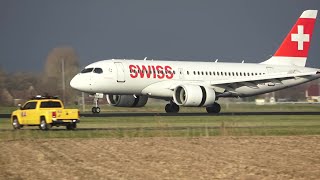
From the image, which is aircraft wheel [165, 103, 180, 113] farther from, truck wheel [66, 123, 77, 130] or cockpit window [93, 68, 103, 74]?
truck wheel [66, 123, 77, 130]

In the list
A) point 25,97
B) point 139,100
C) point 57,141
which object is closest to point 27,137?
point 57,141

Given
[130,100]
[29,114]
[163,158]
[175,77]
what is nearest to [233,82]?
[175,77]

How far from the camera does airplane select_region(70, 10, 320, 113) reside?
212 feet

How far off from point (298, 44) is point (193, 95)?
60.3 feet

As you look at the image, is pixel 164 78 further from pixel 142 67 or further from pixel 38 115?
pixel 38 115

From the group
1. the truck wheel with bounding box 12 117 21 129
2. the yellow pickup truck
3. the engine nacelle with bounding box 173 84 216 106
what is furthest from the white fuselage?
the yellow pickup truck

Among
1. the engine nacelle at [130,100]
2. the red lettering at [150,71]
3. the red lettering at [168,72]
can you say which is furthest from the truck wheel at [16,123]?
the engine nacelle at [130,100]

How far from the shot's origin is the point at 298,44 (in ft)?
257

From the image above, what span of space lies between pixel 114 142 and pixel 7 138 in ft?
19.5

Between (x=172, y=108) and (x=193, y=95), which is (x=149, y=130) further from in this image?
(x=172, y=108)

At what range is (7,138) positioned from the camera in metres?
37.1

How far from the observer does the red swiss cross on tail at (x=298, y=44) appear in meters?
77.3

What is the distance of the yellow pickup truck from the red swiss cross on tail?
122 ft

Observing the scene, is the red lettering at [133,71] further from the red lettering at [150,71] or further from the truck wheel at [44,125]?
the truck wheel at [44,125]
